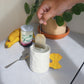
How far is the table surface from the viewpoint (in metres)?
0.74

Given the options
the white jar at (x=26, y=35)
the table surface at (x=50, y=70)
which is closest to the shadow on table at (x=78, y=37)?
the table surface at (x=50, y=70)

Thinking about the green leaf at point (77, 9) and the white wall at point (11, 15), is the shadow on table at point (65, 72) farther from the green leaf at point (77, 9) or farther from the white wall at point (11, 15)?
the white wall at point (11, 15)

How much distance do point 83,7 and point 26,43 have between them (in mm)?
375

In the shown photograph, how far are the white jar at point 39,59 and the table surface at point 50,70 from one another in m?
0.02

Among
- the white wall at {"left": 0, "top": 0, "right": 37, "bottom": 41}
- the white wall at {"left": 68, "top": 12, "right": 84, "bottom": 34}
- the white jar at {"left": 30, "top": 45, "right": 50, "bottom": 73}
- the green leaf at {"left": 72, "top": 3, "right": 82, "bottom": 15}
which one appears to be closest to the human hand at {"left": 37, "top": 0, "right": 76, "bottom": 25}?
the green leaf at {"left": 72, "top": 3, "right": 82, "bottom": 15}

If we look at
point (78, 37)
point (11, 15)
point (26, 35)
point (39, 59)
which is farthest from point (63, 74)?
point (11, 15)

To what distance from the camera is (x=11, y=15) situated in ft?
4.42

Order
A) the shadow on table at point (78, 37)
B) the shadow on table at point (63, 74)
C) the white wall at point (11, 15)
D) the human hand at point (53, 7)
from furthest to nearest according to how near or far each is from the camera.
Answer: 1. the white wall at point (11, 15)
2. the shadow on table at point (78, 37)
3. the human hand at point (53, 7)
4. the shadow on table at point (63, 74)

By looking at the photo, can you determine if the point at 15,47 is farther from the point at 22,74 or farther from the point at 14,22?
the point at 14,22

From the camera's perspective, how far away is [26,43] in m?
0.96

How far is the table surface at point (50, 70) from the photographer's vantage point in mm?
738

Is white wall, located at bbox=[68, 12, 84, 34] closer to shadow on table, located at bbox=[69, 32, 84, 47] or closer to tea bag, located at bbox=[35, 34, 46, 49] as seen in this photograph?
shadow on table, located at bbox=[69, 32, 84, 47]

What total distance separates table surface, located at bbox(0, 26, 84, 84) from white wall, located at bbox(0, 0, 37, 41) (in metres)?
0.40

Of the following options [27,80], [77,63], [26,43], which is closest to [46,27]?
[26,43]
